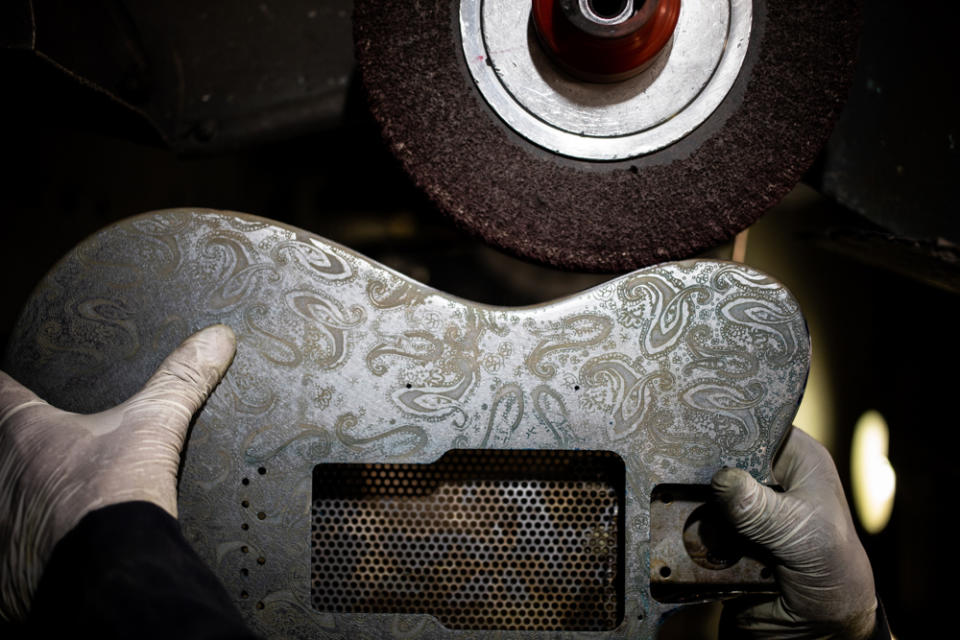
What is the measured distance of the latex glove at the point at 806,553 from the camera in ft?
2.41

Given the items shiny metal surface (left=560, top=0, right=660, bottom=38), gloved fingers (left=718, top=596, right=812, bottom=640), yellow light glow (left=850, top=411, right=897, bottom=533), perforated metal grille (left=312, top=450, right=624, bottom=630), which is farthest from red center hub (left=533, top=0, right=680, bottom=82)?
yellow light glow (left=850, top=411, right=897, bottom=533)

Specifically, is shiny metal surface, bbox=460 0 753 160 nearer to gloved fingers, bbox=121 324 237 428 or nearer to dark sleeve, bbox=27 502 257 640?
gloved fingers, bbox=121 324 237 428

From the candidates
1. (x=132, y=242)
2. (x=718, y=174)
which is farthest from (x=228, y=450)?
(x=718, y=174)

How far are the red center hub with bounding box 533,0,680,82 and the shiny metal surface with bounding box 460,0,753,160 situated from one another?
0.02 m

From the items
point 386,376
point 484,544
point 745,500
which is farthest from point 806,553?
point 386,376

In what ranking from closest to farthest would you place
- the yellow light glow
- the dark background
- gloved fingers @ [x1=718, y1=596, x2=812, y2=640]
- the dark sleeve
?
the dark sleeve → gloved fingers @ [x1=718, y1=596, x2=812, y2=640] → the dark background → the yellow light glow

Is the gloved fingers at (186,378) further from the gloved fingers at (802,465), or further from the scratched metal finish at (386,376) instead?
the gloved fingers at (802,465)

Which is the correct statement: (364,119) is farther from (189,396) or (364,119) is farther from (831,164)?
(831,164)

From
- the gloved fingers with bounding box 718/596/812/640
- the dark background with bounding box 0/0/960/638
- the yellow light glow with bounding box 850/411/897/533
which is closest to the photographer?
the gloved fingers with bounding box 718/596/812/640

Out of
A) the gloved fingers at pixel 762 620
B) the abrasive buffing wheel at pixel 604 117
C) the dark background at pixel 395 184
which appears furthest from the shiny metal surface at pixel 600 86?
the gloved fingers at pixel 762 620

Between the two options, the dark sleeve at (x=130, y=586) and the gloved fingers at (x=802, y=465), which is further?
the gloved fingers at (x=802, y=465)

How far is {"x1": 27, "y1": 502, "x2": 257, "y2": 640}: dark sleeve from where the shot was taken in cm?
54

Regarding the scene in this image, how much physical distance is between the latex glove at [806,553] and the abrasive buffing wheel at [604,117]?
1.05ft

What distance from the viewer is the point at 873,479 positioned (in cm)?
133
